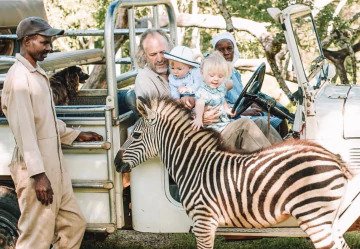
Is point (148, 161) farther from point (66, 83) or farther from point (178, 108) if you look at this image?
point (66, 83)

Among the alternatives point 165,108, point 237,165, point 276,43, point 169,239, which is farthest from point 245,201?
point 276,43

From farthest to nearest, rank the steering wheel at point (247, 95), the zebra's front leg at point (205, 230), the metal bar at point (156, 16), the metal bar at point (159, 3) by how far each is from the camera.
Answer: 1. the metal bar at point (156, 16)
2. the metal bar at point (159, 3)
3. the steering wheel at point (247, 95)
4. the zebra's front leg at point (205, 230)

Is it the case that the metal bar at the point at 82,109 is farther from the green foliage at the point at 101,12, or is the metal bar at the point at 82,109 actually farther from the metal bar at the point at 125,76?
the green foliage at the point at 101,12

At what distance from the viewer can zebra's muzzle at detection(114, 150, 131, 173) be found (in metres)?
5.06

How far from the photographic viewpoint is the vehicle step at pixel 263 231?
16.1ft

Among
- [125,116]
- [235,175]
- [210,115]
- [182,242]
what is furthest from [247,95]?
[182,242]

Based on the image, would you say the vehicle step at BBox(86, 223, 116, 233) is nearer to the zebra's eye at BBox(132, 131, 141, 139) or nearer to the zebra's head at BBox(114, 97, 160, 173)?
the zebra's head at BBox(114, 97, 160, 173)

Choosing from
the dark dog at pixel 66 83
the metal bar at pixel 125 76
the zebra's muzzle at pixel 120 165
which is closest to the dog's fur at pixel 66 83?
the dark dog at pixel 66 83

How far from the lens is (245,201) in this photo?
188 inches

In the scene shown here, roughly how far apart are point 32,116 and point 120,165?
765 millimetres

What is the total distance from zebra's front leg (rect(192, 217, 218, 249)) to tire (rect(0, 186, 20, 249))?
4.63ft

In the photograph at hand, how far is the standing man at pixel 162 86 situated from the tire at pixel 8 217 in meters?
1.23

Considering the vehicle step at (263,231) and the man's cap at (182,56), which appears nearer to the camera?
the vehicle step at (263,231)

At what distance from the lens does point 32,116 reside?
4641 mm
